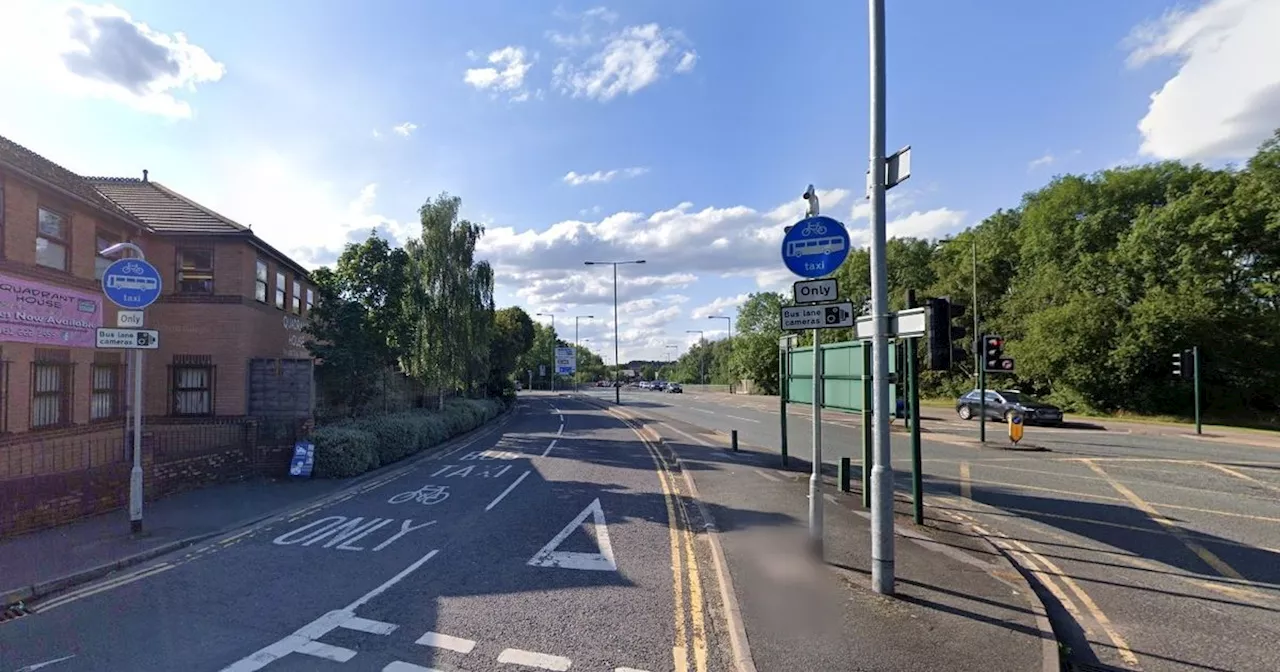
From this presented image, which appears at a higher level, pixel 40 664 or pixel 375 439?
pixel 375 439

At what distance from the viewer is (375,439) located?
595 inches

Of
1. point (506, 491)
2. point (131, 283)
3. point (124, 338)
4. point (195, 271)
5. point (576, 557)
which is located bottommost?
point (506, 491)

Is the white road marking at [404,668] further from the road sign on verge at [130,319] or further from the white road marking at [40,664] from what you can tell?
the road sign on verge at [130,319]

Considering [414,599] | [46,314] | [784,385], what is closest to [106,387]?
[46,314]

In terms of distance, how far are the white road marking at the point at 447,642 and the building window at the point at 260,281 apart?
16.0 meters

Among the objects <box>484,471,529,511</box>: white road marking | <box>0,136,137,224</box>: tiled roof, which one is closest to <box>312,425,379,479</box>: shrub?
<box>484,471,529,511</box>: white road marking

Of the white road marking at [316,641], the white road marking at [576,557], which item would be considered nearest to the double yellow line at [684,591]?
the white road marking at [576,557]

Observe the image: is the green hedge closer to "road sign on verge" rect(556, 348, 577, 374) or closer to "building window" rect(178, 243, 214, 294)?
"building window" rect(178, 243, 214, 294)

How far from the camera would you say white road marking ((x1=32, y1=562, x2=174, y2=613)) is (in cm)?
595

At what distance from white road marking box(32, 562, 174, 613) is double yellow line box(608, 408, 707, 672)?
19.5ft

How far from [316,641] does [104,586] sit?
3564 millimetres

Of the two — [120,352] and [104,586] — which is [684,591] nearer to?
[104,586]

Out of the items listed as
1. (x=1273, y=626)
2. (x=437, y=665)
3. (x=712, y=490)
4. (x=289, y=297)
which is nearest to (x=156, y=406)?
(x=289, y=297)

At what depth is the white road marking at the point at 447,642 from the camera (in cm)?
467
